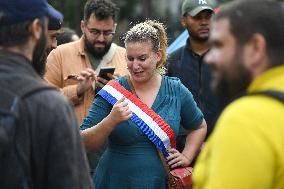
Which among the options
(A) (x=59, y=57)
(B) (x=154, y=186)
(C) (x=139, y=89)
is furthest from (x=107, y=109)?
(A) (x=59, y=57)

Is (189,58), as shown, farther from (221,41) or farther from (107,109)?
(221,41)

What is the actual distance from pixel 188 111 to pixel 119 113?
0.65 m

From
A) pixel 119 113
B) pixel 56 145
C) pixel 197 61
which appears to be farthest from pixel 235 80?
pixel 197 61

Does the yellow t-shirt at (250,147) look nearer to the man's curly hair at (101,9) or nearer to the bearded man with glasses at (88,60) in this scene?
the bearded man with glasses at (88,60)

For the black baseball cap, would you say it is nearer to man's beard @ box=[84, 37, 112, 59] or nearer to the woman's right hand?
the woman's right hand

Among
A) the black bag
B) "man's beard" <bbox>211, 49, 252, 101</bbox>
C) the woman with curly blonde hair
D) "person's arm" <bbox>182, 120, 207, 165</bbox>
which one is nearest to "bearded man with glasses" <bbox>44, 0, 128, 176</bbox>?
the woman with curly blonde hair

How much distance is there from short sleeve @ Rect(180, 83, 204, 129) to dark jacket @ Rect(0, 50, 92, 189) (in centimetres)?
174

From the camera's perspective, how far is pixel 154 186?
450cm

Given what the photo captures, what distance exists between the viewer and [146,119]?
180 inches

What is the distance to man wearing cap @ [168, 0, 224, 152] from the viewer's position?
19.5 ft

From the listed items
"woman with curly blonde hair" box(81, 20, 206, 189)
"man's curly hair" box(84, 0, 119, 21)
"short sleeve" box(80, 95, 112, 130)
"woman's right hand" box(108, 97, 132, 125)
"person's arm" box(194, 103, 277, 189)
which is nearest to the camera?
"person's arm" box(194, 103, 277, 189)

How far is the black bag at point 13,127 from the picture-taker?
2932mm

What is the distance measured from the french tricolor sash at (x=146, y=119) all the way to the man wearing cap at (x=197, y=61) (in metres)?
0.92

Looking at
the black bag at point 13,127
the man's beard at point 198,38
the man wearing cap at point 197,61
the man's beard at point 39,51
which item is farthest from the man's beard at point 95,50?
the black bag at point 13,127
